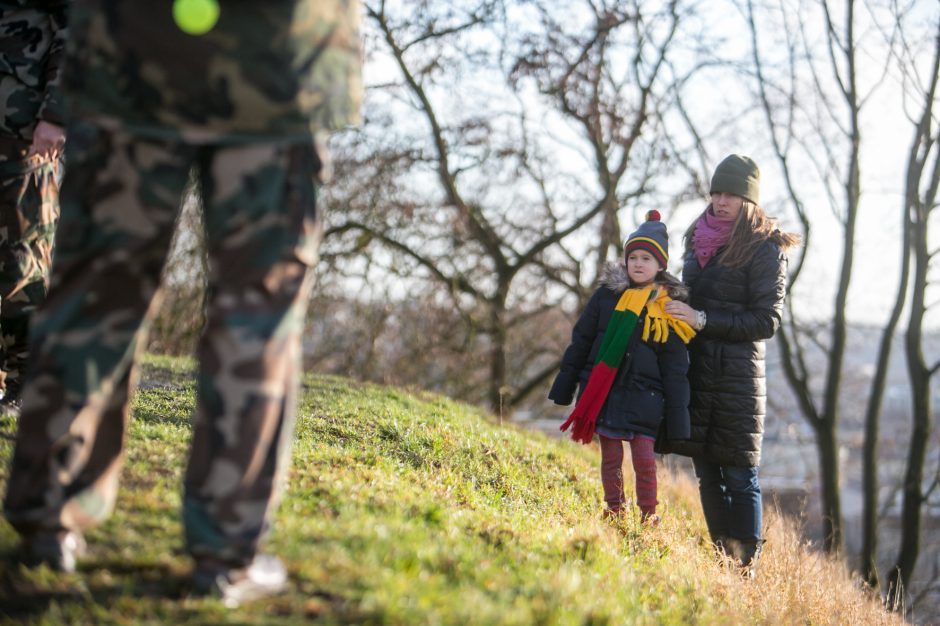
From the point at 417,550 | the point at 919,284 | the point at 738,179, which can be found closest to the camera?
the point at 417,550

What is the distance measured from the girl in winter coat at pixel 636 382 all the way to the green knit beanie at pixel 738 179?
626mm

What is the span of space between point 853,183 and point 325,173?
15.4m

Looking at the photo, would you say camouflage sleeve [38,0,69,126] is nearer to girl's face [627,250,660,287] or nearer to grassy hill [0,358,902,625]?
grassy hill [0,358,902,625]

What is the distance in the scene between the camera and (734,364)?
5.04 metres

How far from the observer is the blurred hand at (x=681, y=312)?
189 inches

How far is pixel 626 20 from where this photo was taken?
15.0 metres

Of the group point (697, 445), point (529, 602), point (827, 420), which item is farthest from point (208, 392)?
point (827, 420)

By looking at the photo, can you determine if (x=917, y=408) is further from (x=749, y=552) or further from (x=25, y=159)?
(x=25, y=159)

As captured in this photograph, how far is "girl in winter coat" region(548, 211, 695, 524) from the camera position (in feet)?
15.6

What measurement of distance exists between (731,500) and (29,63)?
13.3ft

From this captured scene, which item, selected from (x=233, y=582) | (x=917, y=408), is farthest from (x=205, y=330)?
(x=917, y=408)

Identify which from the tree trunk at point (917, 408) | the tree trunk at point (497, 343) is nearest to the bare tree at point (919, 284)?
the tree trunk at point (917, 408)

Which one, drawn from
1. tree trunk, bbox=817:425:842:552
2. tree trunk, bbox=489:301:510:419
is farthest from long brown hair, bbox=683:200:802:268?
tree trunk, bbox=489:301:510:419

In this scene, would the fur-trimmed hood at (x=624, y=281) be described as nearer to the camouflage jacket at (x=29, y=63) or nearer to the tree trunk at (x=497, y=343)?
the camouflage jacket at (x=29, y=63)
